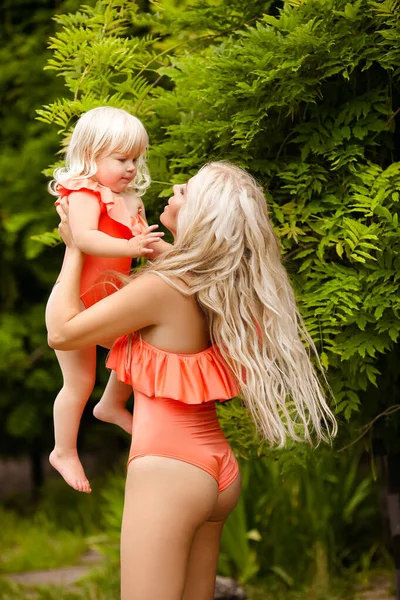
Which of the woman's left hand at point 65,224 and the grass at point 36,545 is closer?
the woman's left hand at point 65,224

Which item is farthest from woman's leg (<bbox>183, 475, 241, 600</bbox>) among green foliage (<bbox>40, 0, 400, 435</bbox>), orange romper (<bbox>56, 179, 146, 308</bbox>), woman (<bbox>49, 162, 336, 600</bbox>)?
orange romper (<bbox>56, 179, 146, 308</bbox>)

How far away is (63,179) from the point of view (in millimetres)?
2707

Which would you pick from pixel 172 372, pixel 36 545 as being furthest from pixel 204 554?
pixel 36 545

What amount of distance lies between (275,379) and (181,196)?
622 mm

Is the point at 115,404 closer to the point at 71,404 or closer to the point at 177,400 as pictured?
the point at 71,404

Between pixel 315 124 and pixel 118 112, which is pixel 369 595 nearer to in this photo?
pixel 315 124

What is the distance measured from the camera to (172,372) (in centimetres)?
262

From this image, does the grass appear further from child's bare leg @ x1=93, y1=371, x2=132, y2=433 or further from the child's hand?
the child's hand

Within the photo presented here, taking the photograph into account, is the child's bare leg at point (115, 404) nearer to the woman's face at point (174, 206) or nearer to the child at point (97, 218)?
the child at point (97, 218)

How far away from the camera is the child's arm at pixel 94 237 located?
2607 millimetres

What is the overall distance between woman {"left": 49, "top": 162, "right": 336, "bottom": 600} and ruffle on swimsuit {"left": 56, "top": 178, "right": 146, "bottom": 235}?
0.09 metres

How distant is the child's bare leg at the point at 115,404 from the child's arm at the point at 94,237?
51 centimetres

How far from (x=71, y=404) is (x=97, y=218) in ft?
1.92

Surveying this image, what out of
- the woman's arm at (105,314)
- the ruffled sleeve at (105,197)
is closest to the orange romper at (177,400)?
the woman's arm at (105,314)
